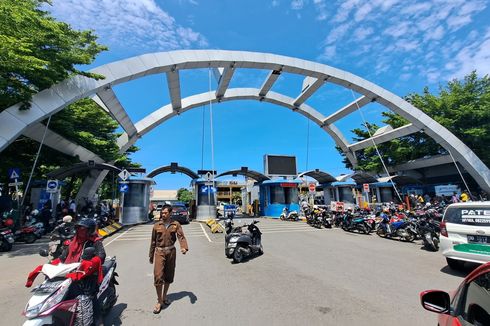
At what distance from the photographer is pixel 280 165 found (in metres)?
29.1

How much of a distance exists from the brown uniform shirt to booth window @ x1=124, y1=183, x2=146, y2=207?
15.8 m

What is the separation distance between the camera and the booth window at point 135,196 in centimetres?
1895

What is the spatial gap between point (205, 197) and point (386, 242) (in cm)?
1495

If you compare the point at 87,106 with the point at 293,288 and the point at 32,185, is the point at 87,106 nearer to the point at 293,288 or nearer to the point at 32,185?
the point at 32,185

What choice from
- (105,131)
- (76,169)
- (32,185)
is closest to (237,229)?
(76,169)

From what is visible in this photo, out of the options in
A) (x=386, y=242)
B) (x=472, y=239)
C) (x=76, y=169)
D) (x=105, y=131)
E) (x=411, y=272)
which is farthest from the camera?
(x=105, y=131)

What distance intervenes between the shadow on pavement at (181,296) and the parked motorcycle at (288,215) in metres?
17.2

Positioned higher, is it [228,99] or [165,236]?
[228,99]

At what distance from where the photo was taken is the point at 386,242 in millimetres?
10672

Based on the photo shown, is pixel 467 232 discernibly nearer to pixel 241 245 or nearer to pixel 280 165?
pixel 241 245

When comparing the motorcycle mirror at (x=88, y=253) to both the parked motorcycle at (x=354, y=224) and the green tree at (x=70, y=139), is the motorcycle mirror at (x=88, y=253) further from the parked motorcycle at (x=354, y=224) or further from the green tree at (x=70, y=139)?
the green tree at (x=70, y=139)

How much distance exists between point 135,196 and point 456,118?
30.3 metres

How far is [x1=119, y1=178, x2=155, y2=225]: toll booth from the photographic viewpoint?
18.7 metres

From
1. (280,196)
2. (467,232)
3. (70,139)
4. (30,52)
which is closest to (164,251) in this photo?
(467,232)
